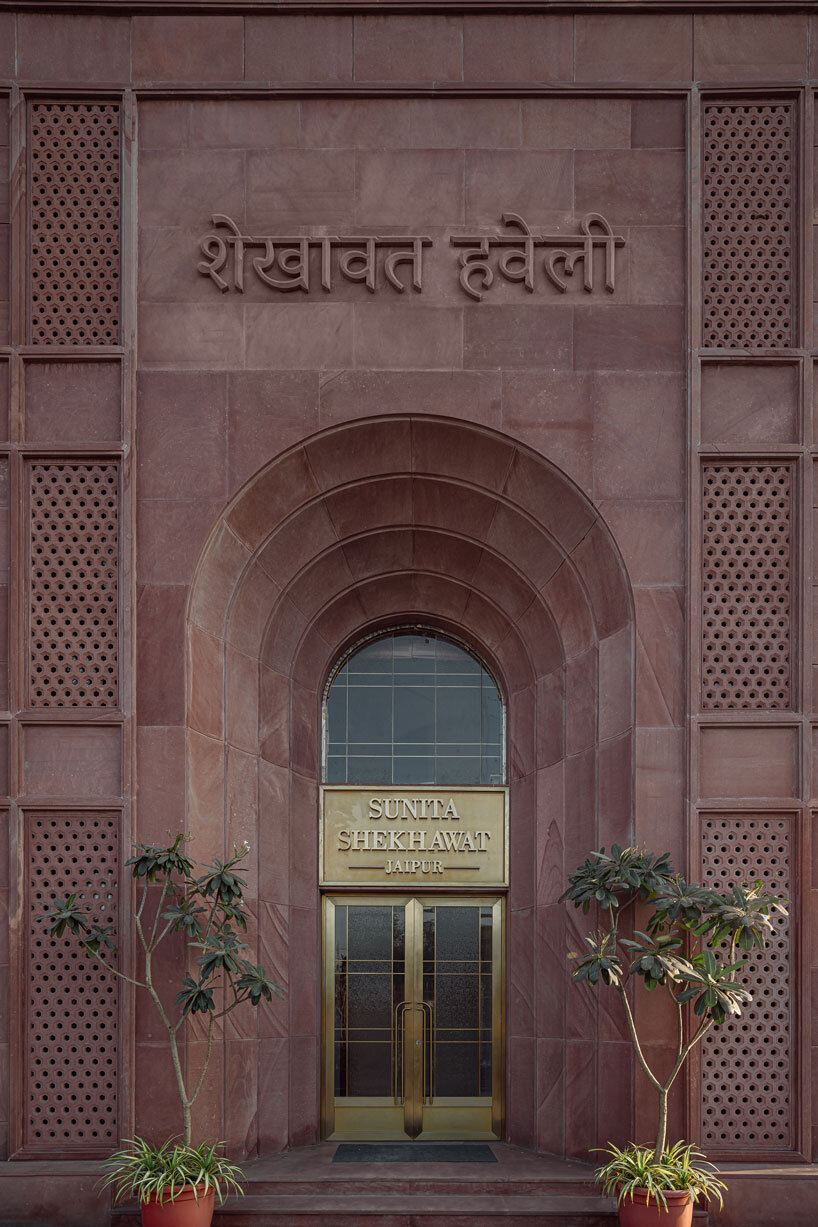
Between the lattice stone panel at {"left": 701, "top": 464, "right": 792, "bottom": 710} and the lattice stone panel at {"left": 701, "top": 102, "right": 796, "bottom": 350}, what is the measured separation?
117 centimetres

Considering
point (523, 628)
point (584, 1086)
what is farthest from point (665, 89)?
point (584, 1086)

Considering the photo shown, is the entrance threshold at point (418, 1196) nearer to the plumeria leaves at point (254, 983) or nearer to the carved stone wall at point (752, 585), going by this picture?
the carved stone wall at point (752, 585)

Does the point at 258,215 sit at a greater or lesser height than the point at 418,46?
lesser

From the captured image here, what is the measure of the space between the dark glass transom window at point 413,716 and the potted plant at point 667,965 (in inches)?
83.7

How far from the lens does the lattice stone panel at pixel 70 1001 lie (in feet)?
27.6

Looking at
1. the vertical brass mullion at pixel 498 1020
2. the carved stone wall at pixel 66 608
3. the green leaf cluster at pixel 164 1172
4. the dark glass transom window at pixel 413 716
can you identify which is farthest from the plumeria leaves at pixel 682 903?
the carved stone wall at pixel 66 608

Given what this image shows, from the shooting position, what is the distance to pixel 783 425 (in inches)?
343

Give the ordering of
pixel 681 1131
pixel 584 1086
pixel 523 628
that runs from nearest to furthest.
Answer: pixel 681 1131 → pixel 584 1086 → pixel 523 628

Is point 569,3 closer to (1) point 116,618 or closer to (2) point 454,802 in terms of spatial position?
(1) point 116,618

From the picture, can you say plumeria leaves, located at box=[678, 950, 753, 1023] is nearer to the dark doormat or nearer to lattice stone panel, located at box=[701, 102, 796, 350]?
the dark doormat

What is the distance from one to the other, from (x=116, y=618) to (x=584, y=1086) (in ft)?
17.6

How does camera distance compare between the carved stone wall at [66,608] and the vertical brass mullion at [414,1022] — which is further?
the vertical brass mullion at [414,1022]

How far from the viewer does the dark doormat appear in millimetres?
9053

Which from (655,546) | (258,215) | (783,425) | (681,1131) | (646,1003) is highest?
(258,215)
